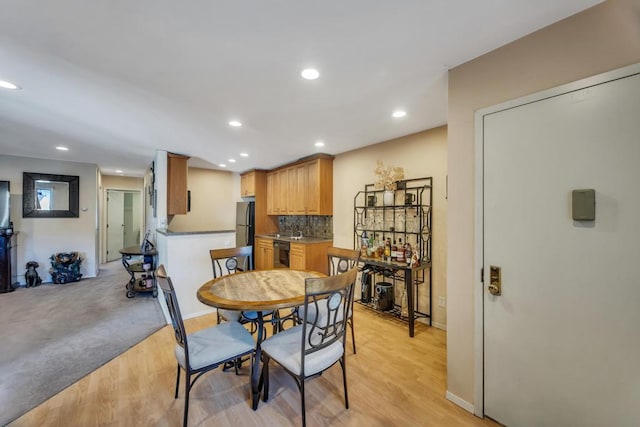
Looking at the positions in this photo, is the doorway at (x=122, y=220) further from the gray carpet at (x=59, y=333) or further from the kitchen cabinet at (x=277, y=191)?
the kitchen cabinet at (x=277, y=191)

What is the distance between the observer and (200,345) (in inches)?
69.6

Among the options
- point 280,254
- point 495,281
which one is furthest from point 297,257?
point 495,281

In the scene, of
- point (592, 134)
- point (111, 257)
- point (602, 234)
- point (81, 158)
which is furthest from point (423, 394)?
point (111, 257)

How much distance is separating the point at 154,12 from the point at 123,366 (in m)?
2.78

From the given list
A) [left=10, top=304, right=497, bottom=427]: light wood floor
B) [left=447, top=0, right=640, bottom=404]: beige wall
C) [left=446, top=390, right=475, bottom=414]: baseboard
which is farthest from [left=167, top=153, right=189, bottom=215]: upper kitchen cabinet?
[left=446, top=390, right=475, bottom=414]: baseboard

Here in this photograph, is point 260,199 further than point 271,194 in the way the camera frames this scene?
Yes

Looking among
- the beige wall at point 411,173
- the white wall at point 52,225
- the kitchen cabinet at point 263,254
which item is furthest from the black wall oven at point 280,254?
the white wall at point 52,225

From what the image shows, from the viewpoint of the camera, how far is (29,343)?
107 inches

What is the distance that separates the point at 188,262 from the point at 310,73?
2.87 m

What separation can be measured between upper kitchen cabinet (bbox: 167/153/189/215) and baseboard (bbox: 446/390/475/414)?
4314 millimetres

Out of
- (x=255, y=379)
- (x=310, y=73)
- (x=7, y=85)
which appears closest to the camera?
(x=255, y=379)

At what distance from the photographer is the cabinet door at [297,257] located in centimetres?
437

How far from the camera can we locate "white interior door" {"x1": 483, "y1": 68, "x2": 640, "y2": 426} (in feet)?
4.14

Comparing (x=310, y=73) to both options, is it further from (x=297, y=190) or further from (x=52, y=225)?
(x=52, y=225)
